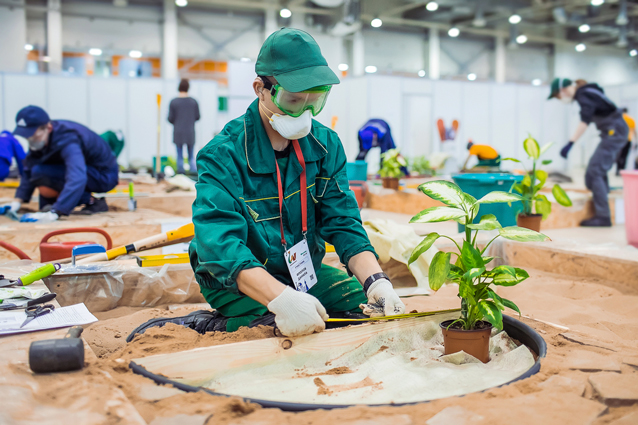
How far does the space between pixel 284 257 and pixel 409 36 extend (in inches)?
625

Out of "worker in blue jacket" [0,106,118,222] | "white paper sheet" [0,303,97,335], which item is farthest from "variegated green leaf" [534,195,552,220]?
"worker in blue jacket" [0,106,118,222]

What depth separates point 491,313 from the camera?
1.41 metres

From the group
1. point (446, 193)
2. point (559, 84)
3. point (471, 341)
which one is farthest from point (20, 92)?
point (471, 341)

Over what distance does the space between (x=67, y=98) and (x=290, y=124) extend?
402 inches

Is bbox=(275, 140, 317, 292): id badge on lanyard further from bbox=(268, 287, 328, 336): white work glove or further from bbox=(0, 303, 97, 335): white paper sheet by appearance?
bbox=(0, 303, 97, 335): white paper sheet

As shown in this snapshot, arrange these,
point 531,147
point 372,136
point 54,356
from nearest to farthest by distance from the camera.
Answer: point 54,356 < point 531,147 < point 372,136

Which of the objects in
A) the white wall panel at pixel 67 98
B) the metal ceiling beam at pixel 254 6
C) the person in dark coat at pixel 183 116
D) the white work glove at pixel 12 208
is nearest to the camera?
the white work glove at pixel 12 208

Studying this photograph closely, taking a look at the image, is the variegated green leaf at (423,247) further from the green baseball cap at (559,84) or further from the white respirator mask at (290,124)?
the green baseball cap at (559,84)

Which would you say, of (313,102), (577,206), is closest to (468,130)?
(577,206)

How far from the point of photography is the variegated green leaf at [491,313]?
4.58 feet

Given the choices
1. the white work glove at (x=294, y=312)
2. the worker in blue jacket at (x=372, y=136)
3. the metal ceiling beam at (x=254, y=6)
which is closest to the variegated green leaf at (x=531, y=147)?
the white work glove at (x=294, y=312)

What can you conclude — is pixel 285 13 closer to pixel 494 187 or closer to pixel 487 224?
pixel 494 187

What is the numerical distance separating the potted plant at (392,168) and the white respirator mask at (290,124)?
4694mm

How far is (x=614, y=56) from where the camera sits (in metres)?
19.2
